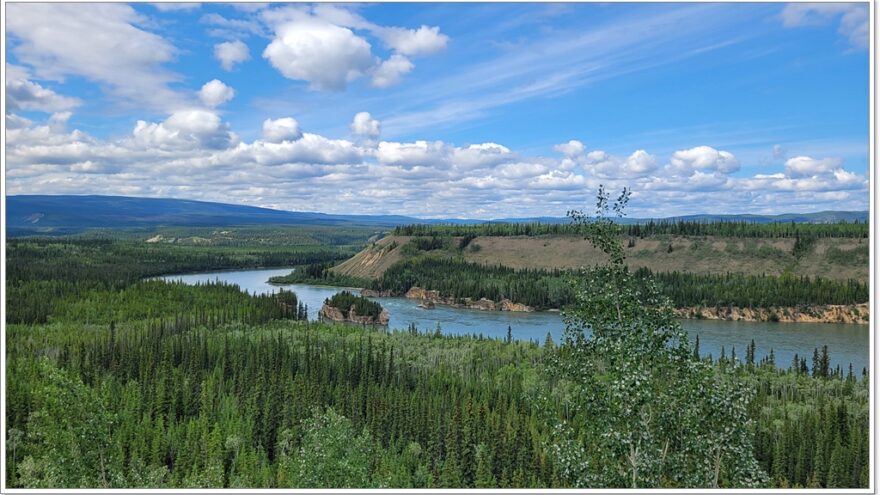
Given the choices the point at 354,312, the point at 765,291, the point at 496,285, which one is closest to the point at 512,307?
the point at 496,285

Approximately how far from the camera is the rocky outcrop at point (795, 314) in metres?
135

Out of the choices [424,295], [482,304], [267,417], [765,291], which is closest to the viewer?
[267,417]

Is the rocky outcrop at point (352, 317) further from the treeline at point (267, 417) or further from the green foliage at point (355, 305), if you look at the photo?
the treeline at point (267, 417)

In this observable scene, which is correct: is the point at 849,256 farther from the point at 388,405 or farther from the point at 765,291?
the point at 388,405

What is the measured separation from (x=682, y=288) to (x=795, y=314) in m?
24.3

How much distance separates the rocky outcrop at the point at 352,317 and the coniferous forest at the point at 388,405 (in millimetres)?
11557

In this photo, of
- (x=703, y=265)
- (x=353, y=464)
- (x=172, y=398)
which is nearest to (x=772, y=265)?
(x=703, y=265)

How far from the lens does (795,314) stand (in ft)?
451

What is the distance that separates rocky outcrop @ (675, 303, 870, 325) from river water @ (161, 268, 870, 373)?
315 cm

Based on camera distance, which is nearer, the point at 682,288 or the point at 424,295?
the point at 682,288

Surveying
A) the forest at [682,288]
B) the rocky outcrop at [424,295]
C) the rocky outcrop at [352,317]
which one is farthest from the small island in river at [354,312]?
the forest at [682,288]

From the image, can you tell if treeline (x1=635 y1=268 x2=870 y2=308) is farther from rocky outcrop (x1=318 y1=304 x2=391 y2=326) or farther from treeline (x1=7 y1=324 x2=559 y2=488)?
treeline (x1=7 y1=324 x2=559 y2=488)

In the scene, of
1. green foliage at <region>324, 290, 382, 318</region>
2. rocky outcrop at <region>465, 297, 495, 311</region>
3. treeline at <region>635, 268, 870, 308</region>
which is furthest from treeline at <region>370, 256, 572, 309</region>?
green foliage at <region>324, 290, 382, 318</region>

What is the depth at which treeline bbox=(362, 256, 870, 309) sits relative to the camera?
141000 mm
